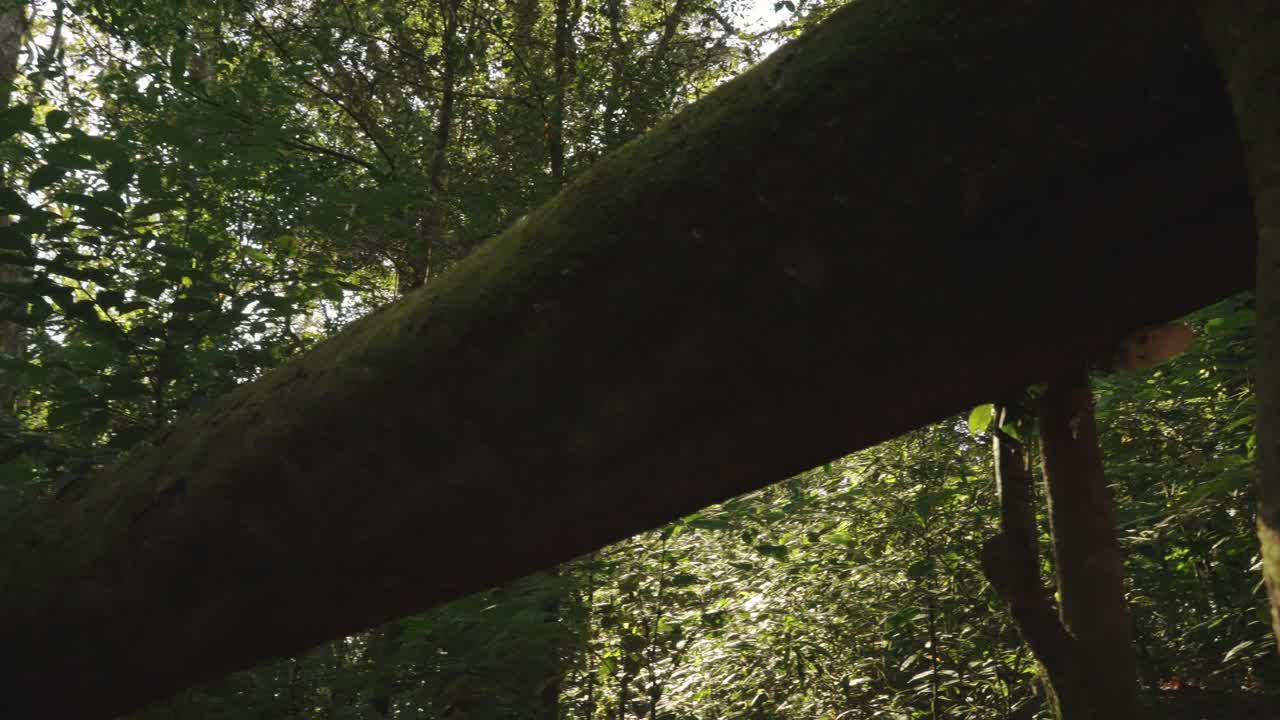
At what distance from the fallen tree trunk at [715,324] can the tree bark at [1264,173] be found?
71mm

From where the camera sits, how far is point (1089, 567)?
2004 mm

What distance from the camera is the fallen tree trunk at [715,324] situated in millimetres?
1217

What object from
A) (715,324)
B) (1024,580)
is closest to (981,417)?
(1024,580)

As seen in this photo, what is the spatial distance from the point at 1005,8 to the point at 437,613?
125 inches

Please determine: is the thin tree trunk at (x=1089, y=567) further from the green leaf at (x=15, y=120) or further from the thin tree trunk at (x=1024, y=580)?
the green leaf at (x=15, y=120)

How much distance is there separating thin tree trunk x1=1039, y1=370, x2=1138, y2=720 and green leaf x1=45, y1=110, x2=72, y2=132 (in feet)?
9.31

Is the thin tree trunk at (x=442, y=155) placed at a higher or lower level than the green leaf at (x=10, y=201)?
higher

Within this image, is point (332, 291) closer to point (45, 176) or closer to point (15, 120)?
point (45, 176)

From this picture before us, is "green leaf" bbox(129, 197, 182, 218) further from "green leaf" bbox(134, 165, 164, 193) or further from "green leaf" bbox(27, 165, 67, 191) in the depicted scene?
→ "green leaf" bbox(27, 165, 67, 191)

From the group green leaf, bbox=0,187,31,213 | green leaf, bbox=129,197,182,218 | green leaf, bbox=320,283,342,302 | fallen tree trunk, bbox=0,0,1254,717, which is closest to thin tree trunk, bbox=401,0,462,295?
green leaf, bbox=320,283,342,302

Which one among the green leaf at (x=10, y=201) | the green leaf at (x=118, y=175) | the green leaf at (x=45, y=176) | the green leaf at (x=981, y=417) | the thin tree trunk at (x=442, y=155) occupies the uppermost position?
the thin tree trunk at (x=442, y=155)

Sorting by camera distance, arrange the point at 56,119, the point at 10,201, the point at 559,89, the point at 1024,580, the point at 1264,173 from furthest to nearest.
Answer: the point at 559,89
the point at 56,119
the point at 10,201
the point at 1024,580
the point at 1264,173

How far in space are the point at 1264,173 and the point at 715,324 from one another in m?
0.70

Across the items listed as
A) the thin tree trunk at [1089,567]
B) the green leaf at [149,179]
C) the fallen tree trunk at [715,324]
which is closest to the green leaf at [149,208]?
the green leaf at [149,179]
